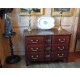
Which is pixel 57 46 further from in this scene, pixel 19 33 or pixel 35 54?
pixel 19 33

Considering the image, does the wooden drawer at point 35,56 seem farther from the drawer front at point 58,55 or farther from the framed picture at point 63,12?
the framed picture at point 63,12

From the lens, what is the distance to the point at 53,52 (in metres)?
2.37

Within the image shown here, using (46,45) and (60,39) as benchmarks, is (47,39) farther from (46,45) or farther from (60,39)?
(60,39)

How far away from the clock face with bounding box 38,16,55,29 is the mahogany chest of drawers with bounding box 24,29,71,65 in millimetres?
138

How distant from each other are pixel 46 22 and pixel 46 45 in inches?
20.2

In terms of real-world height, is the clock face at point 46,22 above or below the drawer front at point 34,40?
above

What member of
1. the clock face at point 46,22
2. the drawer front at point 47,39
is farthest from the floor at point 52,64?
the clock face at point 46,22

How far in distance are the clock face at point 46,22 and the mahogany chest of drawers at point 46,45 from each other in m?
0.14

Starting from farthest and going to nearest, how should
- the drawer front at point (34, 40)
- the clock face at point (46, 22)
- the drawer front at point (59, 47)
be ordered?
the clock face at point (46, 22)
the drawer front at point (59, 47)
the drawer front at point (34, 40)

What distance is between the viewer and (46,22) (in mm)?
2482

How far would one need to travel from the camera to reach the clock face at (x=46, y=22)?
8.13 feet

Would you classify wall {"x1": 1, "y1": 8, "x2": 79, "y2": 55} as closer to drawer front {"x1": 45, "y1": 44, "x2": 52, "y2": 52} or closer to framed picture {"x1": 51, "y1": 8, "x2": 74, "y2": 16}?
framed picture {"x1": 51, "y1": 8, "x2": 74, "y2": 16}

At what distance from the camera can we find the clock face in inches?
97.6
